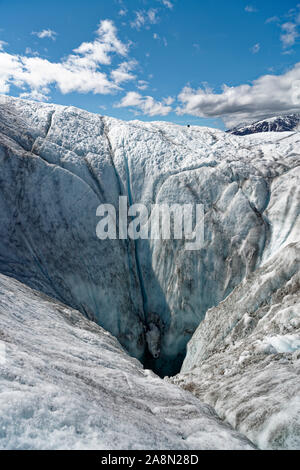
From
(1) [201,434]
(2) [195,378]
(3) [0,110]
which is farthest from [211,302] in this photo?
(3) [0,110]

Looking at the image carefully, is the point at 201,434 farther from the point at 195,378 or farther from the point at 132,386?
the point at 195,378
